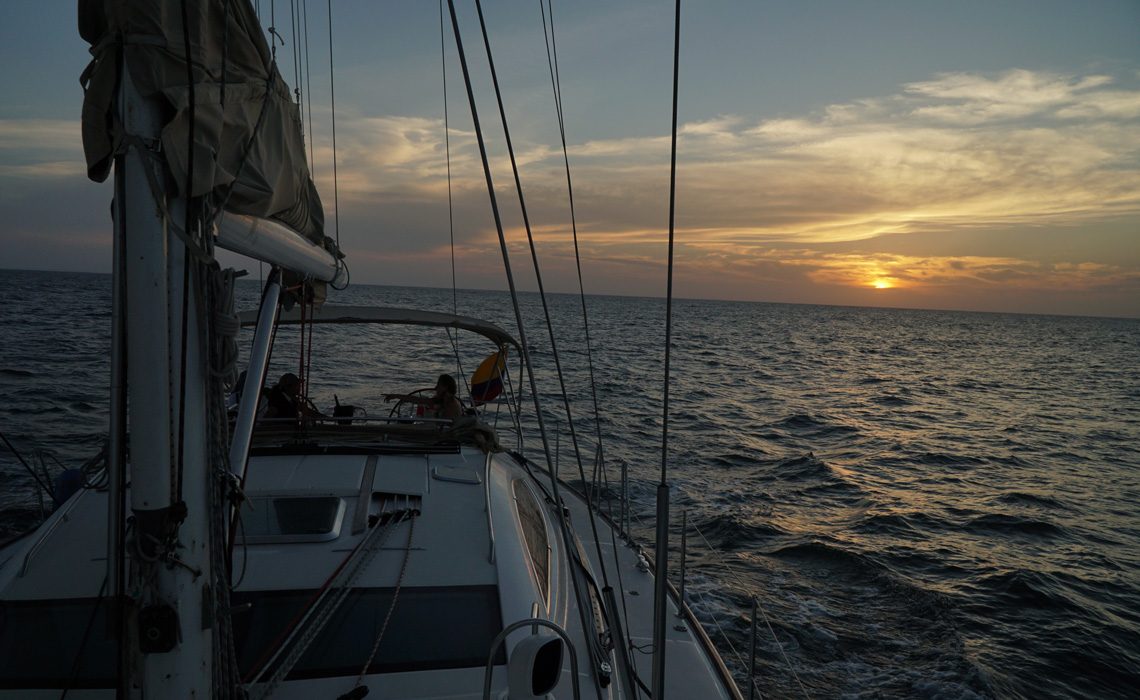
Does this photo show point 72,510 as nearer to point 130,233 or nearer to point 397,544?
point 397,544

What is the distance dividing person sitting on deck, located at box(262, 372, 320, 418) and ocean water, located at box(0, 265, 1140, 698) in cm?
211

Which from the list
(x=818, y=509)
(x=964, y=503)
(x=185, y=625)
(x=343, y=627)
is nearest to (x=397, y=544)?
(x=343, y=627)

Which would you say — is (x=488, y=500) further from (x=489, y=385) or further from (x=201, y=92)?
(x=489, y=385)

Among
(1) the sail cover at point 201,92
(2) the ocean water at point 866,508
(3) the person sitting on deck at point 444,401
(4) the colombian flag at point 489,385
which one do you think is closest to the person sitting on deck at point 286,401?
(3) the person sitting on deck at point 444,401

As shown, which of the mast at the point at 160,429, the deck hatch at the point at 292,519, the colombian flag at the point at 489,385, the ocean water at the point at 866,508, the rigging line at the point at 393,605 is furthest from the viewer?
the colombian flag at the point at 489,385

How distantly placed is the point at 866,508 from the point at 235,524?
40.9ft

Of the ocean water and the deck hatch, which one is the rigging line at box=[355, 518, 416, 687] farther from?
the ocean water

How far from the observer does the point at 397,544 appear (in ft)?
13.0

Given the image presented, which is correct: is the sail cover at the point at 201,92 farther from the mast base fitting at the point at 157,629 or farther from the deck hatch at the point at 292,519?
the deck hatch at the point at 292,519

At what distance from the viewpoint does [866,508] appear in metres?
12.9

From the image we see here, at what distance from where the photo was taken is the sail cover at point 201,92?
6.91 ft

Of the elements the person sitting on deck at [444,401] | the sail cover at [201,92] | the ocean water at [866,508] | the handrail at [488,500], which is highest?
the sail cover at [201,92]

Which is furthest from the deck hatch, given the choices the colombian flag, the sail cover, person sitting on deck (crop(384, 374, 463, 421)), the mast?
the colombian flag

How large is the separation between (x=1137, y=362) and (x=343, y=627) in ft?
254
